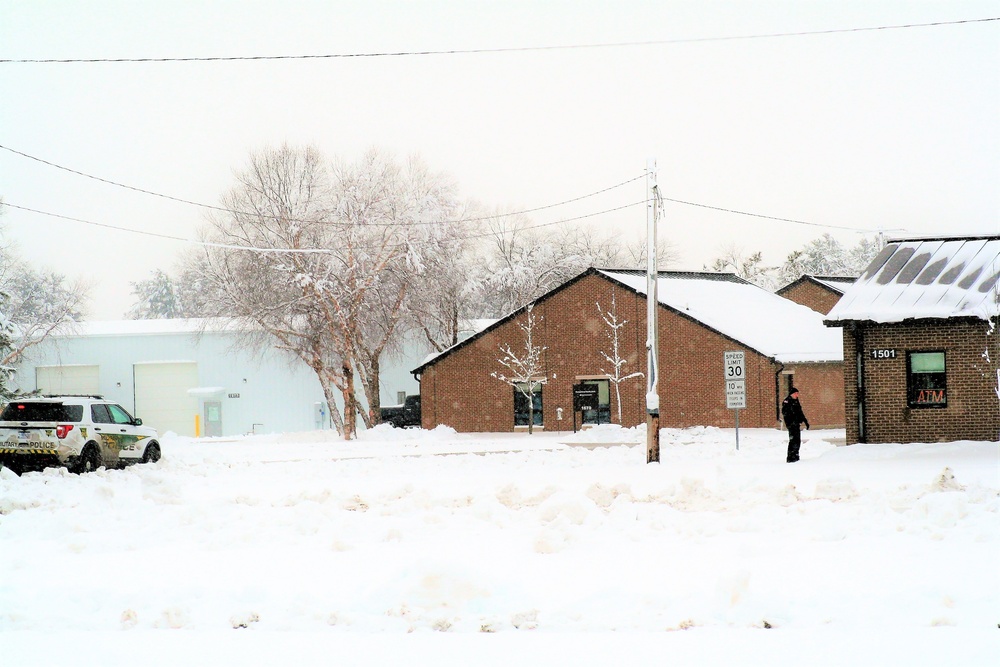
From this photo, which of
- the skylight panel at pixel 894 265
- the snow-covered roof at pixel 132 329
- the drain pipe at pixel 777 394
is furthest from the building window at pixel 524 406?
the skylight panel at pixel 894 265

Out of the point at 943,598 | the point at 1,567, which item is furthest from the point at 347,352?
the point at 943,598

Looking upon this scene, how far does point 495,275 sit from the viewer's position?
75.4 metres

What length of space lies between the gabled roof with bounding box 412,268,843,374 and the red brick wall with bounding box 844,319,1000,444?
491 inches

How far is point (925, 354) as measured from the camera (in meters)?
29.6

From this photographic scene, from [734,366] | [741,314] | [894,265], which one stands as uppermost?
[894,265]

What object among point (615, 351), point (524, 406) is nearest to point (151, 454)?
point (615, 351)

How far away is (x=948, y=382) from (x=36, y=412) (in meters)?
22.8

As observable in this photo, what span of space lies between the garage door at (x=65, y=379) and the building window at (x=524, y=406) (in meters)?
27.0

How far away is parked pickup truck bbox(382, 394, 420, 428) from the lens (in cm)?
5453

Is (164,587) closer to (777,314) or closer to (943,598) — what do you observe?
(943,598)

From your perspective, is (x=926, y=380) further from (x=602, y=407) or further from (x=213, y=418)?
(x=213, y=418)

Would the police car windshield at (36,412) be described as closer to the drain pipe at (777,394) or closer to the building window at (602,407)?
the building window at (602,407)

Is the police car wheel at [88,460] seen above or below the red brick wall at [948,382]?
below

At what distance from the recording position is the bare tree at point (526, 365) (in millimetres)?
48562
